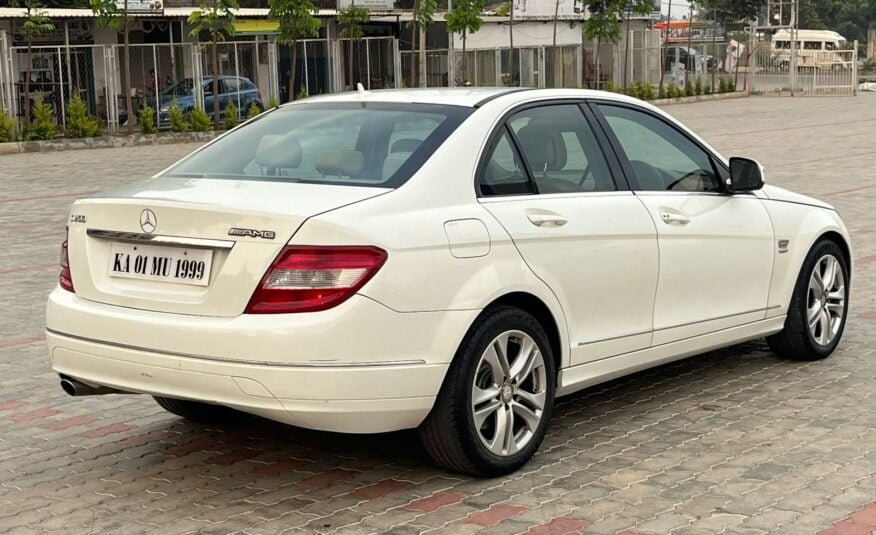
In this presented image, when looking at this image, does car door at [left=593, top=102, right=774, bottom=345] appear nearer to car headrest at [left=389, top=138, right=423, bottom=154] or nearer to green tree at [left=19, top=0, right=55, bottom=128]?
car headrest at [left=389, top=138, right=423, bottom=154]

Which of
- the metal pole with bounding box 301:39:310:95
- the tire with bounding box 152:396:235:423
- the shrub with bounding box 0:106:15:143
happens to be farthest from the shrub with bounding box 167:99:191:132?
the tire with bounding box 152:396:235:423

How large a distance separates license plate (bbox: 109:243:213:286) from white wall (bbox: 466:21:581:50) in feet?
137

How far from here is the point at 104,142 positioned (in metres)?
29.5

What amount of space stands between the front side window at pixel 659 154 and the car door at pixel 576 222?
21 cm

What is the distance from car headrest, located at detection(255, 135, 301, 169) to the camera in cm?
545

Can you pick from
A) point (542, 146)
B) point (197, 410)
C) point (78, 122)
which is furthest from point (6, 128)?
point (542, 146)

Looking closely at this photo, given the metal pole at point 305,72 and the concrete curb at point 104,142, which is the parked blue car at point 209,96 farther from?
the metal pole at point 305,72

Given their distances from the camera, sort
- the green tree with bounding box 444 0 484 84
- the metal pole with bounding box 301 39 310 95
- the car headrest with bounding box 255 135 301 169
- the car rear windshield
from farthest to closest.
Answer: the green tree with bounding box 444 0 484 84 < the metal pole with bounding box 301 39 310 95 < the car headrest with bounding box 255 135 301 169 < the car rear windshield

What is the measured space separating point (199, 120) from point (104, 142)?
257 centimetres

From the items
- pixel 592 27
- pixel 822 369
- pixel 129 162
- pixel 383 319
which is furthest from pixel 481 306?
pixel 592 27

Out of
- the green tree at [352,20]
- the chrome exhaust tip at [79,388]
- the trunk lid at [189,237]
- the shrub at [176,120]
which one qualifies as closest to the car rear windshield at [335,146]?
the trunk lid at [189,237]

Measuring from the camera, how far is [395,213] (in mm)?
4863

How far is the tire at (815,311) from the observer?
279 inches

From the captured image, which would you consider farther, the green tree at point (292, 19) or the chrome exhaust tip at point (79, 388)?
the green tree at point (292, 19)
